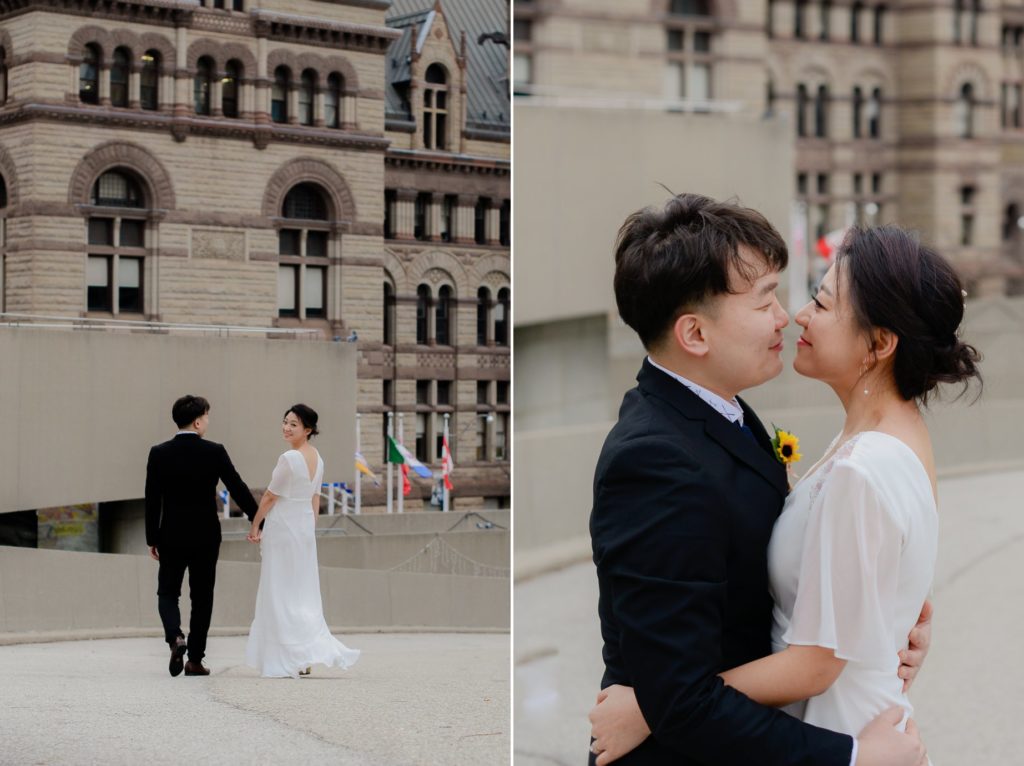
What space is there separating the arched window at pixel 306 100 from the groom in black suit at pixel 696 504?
2.47m

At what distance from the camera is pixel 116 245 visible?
14.5 ft

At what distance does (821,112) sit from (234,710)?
117 ft

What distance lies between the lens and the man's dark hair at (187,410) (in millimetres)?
4258

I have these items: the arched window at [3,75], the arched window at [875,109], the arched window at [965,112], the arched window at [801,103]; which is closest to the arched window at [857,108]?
the arched window at [875,109]

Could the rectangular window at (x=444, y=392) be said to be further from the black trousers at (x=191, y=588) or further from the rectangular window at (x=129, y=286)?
the rectangular window at (x=129, y=286)

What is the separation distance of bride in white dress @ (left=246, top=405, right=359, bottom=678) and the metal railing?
281 millimetres

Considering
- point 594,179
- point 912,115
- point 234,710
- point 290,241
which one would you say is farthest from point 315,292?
point 912,115

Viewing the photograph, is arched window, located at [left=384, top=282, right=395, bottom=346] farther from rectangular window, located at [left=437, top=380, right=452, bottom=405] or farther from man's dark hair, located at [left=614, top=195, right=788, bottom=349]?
man's dark hair, located at [left=614, top=195, right=788, bottom=349]

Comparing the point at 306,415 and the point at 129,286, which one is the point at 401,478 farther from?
the point at 129,286

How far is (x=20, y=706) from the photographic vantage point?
4.09 m

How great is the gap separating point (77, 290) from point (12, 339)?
0.78ft

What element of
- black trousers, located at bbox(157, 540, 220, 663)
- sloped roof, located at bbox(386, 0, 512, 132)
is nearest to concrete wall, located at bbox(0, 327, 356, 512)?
black trousers, located at bbox(157, 540, 220, 663)

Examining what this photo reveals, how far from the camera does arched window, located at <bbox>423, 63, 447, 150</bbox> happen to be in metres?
4.75

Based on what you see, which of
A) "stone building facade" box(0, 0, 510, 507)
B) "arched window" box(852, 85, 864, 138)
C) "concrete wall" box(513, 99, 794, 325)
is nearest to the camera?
"stone building facade" box(0, 0, 510, 507)
